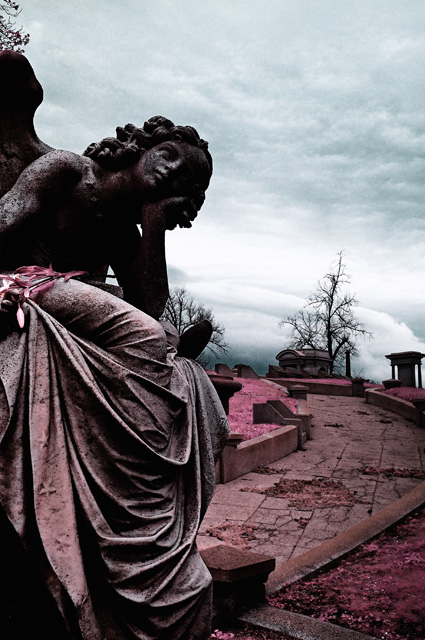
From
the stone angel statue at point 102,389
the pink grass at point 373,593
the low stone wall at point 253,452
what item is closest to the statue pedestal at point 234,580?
the pink grass at point 373,593

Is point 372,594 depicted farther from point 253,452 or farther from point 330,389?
point 330,389

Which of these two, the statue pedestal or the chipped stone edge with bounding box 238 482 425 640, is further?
the statue pedestal

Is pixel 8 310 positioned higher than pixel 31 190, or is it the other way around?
pixel 31 190

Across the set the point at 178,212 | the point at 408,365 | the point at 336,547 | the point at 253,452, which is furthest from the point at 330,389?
the point at 178,212

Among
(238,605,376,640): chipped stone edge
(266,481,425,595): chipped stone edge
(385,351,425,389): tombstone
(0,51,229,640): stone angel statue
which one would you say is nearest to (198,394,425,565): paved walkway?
(266,481,425,595): chipped stone edge

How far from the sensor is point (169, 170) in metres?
2.33

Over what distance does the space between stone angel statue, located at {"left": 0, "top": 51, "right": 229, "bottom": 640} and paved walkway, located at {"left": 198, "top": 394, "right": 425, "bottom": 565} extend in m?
3.27

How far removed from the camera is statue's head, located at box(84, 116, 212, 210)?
233 centimetres

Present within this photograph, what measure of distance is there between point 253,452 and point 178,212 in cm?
742

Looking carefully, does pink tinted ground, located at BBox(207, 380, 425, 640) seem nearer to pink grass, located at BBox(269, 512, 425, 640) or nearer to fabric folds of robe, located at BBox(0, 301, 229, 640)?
pink grass, located at BBox(269, 512, 425, 640)

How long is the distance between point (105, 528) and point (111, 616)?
12.3 inches

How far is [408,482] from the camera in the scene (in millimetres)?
8180

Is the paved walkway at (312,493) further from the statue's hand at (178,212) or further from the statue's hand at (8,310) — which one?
the statue's hand at (8,310)

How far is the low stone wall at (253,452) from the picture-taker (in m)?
8.25
